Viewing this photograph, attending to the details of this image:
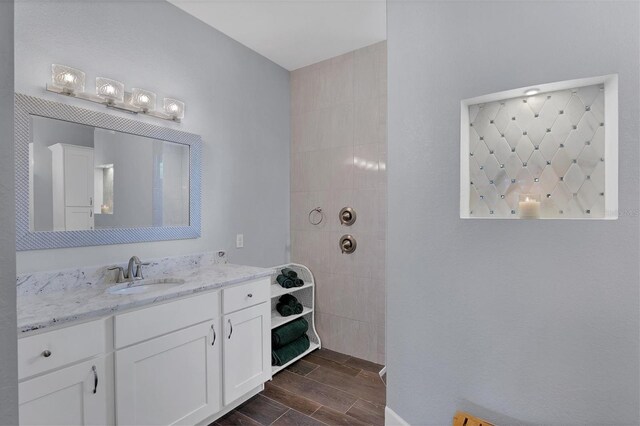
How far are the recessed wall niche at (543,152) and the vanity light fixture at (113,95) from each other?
6.13ft

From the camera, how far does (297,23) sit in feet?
7.88

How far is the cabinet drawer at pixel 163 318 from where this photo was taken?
1.44 metres

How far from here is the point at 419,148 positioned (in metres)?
1.42

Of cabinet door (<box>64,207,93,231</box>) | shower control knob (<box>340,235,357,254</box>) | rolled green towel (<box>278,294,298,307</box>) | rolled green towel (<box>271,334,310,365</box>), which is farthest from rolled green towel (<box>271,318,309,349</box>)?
cabinet door (<box>64,207,93,231</box>)

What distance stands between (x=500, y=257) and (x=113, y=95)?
7.17 ft

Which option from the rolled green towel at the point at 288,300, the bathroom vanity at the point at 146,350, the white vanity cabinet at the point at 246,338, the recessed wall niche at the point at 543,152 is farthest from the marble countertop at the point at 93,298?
the recessed wall niche at the point at 543,152

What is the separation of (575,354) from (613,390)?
0.43 ft

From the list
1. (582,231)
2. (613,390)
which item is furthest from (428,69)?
(613,390)

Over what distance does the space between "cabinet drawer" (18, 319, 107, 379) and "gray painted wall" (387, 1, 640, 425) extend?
4.35 feet

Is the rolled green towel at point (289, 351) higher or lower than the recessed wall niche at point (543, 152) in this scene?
lower

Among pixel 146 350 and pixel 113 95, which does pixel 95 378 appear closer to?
pixel 146 350

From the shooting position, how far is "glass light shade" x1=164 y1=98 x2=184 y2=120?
2.14 meters

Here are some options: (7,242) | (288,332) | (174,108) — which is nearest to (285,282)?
(288,332)

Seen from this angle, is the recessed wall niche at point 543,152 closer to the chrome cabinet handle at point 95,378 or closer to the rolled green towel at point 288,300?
the chrome cabinet handle at point 95,378
